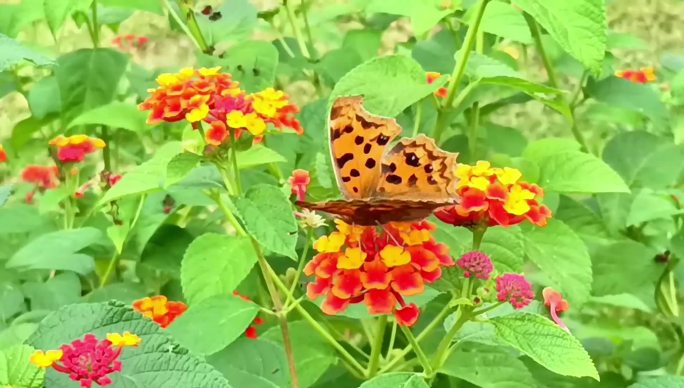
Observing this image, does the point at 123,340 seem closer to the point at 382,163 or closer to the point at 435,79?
the point at 382,163

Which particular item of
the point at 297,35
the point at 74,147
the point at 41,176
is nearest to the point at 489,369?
the point at 74,147

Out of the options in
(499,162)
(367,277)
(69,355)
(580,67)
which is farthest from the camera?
(580,67)

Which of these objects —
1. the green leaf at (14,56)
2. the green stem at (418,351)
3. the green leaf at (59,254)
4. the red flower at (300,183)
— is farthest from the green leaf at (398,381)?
the green leaf at (59,254)

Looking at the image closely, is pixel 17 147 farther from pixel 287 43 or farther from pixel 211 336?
pixel 211 336

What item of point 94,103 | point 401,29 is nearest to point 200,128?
point 94,103

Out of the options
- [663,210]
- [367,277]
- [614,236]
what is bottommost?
[614,236]

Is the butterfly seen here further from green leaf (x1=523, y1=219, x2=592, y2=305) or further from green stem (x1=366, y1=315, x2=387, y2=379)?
green leaf (x1=523, y1=219, x2=592, y2=305)
